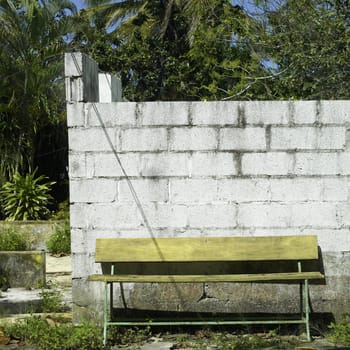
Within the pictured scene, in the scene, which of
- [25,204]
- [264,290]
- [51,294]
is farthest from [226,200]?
[25,204]

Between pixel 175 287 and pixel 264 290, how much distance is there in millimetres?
816

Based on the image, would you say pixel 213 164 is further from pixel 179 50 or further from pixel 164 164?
pixel 179 50

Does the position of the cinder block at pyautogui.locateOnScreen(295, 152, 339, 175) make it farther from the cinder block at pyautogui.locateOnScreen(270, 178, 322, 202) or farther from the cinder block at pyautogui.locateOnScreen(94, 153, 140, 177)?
the cinder block at pyautogui.locateOnScreen(94, 153, 140, 177)

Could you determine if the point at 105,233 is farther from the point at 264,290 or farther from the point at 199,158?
the point at 264,290

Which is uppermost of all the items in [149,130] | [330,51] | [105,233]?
[330,51]

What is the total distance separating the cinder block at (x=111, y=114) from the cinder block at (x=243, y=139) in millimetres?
847

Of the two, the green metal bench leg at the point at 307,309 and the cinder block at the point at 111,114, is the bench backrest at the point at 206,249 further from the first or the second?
the cinder block at the point at 111,114

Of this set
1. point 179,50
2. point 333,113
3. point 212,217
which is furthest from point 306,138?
point 179,50

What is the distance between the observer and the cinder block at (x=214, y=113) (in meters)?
6.60

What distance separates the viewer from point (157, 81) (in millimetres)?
19469

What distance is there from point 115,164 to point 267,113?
4.81 feet

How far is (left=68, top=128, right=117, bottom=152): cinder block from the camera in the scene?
21.7ft

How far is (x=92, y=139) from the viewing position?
21.7ft

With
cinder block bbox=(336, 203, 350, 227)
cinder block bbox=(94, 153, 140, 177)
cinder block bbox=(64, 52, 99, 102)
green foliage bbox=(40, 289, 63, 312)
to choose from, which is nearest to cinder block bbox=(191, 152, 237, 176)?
cinder block bbox=(94, 153, 140, 177)
